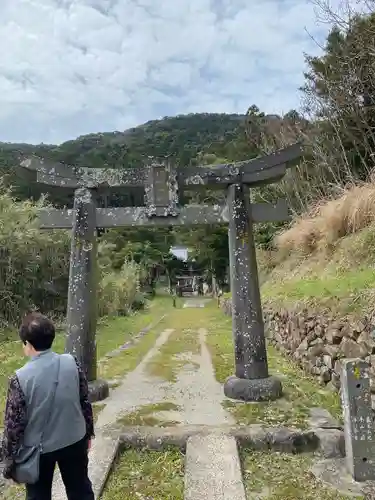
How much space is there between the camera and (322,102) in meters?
14.8

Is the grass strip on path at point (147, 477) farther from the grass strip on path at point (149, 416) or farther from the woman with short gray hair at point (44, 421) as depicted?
the woman with short gray hair at point (44, 421)

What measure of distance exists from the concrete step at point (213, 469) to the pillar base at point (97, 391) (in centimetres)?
197

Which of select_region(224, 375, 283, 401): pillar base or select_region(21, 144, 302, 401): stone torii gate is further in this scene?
select_region(21, 144, 302, 401): stone torii gate

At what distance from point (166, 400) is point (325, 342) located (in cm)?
241

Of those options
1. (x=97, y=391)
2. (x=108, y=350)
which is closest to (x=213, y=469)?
(x=97, y=391)

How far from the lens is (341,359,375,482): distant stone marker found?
3732 millimetres

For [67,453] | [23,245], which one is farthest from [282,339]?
[23,245]

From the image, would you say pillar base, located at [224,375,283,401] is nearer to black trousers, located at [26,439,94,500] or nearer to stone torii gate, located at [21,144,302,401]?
stone torii gate, located at [21,144,302,401]

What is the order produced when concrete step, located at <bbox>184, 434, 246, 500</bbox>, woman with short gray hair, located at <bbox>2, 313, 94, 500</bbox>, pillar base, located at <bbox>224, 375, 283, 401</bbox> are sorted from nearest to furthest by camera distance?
woman with short gray hair, located at <bbox>2, 313, 94, 500</bbox>, concrete step, located at <bbox>184, 434, 246, 500</bbox>, pillar base, located at <bbox>224, 375, 283, 401</bbox>

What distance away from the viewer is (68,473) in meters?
2.63

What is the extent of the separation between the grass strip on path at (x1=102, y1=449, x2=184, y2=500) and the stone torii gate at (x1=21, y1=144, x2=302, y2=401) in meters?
1.83

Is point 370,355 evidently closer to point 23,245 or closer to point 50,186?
point 50,186

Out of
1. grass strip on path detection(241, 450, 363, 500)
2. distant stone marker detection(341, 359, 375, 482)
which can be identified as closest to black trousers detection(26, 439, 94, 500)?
grass strip on path detection(241, 450, 363, 500)

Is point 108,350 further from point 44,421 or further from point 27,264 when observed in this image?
point 44,421
